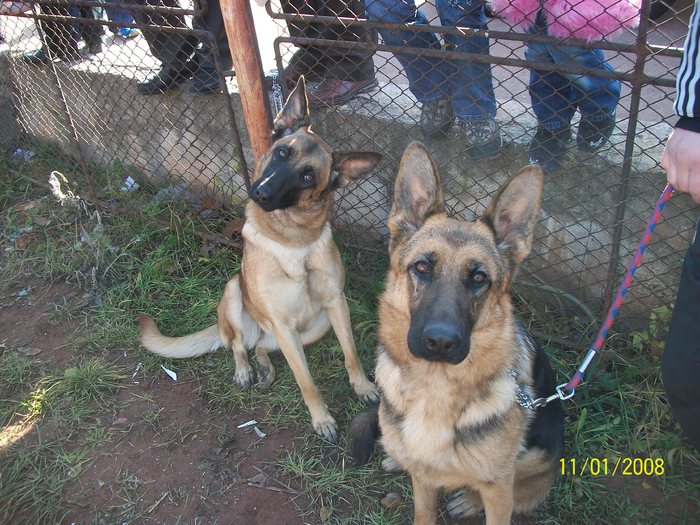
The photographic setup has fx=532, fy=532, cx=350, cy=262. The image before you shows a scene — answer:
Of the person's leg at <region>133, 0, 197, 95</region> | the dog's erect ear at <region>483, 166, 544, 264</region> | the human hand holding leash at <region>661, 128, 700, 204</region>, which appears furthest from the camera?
the person's leg at <region>133, 0, 197, 95</region>

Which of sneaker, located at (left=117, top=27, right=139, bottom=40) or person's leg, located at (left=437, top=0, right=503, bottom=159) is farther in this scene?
sneaker, located at (left=117, top=27, right=139, bottom=40)

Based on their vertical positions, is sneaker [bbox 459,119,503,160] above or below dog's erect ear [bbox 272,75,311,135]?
below

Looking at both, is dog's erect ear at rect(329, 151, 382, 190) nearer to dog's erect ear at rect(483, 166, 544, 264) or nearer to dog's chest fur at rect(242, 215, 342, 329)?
dog's chest fur at rect(242, 215, 342, 329)

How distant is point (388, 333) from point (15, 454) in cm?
235

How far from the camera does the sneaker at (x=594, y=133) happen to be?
2.98m

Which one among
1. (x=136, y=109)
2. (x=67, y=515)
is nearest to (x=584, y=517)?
(x=67, y=515)

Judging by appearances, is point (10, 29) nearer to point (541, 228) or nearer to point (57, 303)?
point (57, 303)

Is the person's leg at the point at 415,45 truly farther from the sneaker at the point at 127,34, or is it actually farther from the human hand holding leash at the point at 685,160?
the sneaker at the point at 127,34

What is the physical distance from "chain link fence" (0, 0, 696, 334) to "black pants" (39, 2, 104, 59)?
0.04 meters

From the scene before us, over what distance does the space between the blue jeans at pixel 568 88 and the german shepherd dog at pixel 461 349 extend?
1.11 metres

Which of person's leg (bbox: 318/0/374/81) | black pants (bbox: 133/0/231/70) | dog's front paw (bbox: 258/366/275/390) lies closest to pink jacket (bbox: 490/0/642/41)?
person's leg (bbox: 318/0/374/81)

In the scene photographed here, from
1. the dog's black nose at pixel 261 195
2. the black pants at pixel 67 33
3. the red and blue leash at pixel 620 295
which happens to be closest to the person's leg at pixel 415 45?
the dog's black nose at pixel 261 195

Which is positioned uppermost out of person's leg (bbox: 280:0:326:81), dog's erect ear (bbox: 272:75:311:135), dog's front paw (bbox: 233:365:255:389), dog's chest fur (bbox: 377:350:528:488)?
person's leg (bbox: 280:0:326:81)

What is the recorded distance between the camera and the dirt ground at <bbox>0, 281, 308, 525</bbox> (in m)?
2.74
